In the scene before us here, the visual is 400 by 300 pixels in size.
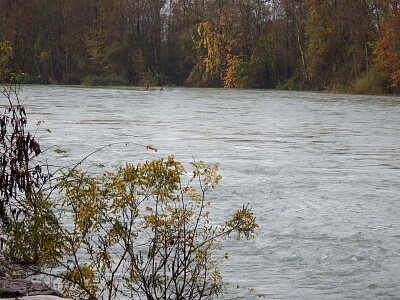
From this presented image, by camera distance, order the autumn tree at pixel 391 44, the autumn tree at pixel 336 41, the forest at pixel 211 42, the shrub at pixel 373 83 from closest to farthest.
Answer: the autumn tree at pixel 391 44
the shrub at pixel 373 83
the forest at pixel 211 42
the autumn tree at pixel 336 41

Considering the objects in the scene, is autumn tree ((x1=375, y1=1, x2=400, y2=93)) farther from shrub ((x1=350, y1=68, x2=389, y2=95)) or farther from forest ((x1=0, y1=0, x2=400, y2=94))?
shrub ((x1=350, y1=68, x2=389, y2=95))

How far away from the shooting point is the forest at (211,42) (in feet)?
139

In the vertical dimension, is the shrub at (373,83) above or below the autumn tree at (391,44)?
below

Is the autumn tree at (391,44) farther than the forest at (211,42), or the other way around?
the forest at (211,42)

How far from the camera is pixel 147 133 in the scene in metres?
15.8

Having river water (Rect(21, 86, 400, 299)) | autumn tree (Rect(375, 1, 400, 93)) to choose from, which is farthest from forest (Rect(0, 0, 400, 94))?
river water (Rect(21, 86, 400, 299))

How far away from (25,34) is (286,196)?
56090mm

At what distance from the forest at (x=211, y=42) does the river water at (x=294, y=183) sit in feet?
72.6

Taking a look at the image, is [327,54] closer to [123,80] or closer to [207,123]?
[123,80]

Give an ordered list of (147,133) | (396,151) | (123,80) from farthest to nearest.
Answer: (123,80), (147,133), (396,151)

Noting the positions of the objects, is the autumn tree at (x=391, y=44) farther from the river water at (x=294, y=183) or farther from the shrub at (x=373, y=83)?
the river water at (x=294, y=183)

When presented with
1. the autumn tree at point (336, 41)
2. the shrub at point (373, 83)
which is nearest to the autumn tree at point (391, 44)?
the shrub at point (373, 83)

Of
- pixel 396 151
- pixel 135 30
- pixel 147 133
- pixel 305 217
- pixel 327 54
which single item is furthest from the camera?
pixel 135 30

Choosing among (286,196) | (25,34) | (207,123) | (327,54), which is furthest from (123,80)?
(286,196)
